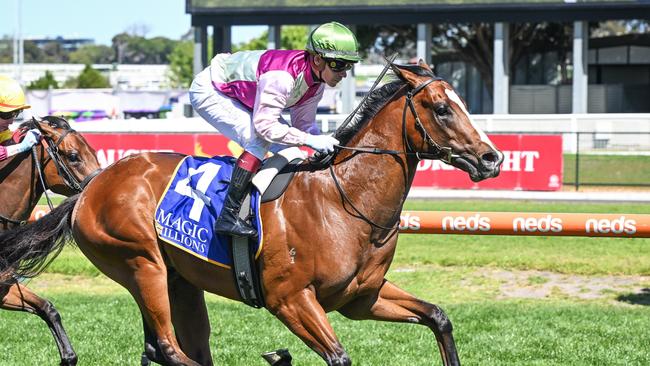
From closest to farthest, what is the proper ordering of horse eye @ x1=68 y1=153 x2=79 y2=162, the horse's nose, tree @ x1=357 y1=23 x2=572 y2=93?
1. the horse's nose
2. horse eye @ x1=68 y1=153 x2=79 y2=162
3. tree @ x1=357 y1=23 x2=572 y2=93

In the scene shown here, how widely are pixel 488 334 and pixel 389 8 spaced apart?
2609cm

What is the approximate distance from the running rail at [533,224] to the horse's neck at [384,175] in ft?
10.8

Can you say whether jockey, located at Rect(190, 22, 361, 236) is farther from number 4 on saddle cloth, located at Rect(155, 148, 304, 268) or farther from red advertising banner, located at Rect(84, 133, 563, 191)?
red advertising banner, located at Rect(84, 133, 563, 191)

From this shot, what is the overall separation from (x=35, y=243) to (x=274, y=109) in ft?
6.65

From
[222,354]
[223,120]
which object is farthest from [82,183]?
[223,120]

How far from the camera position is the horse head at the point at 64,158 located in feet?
24.8

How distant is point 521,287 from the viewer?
10625 millimetres

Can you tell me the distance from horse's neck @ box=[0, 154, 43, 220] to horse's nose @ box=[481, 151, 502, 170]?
3.75 m

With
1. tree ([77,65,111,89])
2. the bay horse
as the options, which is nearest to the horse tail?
the bay horse

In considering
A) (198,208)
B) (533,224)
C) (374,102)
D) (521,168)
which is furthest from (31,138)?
(521,168)

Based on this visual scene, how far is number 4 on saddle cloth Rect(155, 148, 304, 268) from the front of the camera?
5488 millimetres

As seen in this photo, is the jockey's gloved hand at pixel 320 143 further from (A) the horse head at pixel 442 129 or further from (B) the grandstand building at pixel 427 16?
(B) the grandstand building at pixel 427 16

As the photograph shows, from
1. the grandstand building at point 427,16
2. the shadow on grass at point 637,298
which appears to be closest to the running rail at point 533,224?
the shadow on grass at point 637,298

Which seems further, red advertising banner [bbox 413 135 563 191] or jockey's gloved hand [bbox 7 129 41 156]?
red advertising banner [bbox 413 135 563 191]
